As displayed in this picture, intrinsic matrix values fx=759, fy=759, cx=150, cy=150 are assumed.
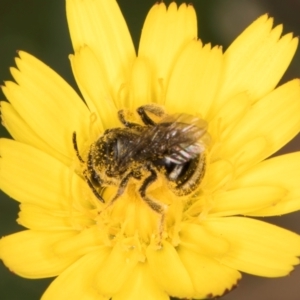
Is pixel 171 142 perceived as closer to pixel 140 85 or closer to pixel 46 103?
pixel 140 85

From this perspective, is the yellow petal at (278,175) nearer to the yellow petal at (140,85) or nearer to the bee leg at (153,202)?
the bee leg at (153,202)

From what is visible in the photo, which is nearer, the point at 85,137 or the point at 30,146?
the point at 30,146

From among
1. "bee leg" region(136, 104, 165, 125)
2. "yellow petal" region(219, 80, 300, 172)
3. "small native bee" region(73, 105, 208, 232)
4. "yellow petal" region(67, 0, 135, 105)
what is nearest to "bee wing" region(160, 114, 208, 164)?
"small native bee" region(73, 105, 208, 232)

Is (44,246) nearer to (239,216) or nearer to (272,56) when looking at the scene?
(239,216)

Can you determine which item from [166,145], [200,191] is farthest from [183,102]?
[166,145]

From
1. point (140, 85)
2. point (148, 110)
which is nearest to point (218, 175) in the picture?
point (148, 110)

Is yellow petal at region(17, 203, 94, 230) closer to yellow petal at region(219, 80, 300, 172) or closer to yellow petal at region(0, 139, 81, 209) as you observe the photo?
yellow petal at region(0, 139, 81, 209)
